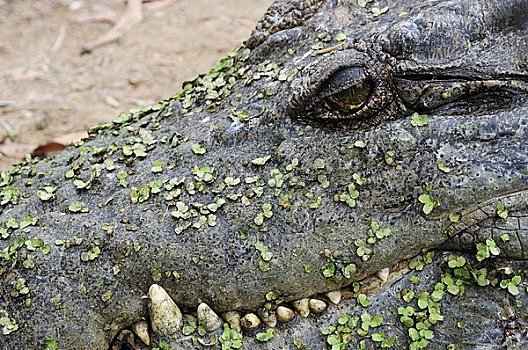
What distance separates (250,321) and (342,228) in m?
0.42

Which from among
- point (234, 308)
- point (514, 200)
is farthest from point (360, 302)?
point (514, 200)

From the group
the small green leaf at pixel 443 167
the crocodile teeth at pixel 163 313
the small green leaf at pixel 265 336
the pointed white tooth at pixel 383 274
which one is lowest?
the small green leaf at pixel 265 336

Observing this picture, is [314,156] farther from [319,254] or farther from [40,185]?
[40,185]

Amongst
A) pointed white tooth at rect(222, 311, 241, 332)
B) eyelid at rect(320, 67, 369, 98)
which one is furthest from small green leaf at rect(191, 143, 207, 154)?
pointed white tooth at rect(222, 311, 241, 332)

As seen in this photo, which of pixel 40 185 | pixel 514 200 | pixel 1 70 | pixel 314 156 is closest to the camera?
pixel 514 200

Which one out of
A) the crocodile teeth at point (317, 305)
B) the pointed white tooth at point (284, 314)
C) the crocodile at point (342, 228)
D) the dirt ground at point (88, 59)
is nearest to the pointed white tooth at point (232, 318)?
the crocodile at point (342, 228)

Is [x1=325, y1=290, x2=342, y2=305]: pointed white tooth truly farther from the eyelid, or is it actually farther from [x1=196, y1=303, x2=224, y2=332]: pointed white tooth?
the eyelid

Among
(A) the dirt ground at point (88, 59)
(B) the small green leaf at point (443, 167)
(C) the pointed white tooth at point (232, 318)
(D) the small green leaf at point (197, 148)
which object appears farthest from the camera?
(A) the dirt ground at point (88, 59)

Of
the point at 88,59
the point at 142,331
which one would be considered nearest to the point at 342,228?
the point at 142,331

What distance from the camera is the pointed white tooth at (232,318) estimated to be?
2549mm

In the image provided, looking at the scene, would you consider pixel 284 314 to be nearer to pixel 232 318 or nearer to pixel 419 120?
pixel 232 318

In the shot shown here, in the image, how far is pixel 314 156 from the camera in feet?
8.41

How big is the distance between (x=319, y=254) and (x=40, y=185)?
99 cm

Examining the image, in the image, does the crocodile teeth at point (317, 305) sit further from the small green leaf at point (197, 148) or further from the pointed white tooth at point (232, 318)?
the small green leaf at point (197, 148)
